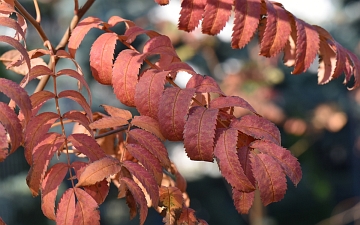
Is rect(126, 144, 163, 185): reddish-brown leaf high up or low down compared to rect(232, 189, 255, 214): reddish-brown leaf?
up

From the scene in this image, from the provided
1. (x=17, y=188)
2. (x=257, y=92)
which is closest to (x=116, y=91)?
(x=257, y=92)

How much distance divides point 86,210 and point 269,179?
0.24m

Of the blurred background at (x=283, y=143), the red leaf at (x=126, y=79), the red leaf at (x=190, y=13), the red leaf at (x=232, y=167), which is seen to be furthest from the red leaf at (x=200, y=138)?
the blurred background at (x=283, y=143)

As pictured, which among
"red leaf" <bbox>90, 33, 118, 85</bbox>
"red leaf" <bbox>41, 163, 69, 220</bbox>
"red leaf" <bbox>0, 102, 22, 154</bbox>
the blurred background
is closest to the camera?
"red leaf" <bbox>0, 102, 22, 154</bbox>

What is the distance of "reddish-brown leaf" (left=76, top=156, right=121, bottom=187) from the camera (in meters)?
0.69

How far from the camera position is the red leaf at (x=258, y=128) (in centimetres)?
73

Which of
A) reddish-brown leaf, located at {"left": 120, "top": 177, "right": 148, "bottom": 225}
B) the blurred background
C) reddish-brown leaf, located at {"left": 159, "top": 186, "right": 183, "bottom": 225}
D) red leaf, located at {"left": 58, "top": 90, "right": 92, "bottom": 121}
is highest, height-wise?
red leaf, located at {"left": 58, "top": 90, "right": 92, "bottom": 121}

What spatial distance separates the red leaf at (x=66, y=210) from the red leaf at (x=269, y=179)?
24 cm

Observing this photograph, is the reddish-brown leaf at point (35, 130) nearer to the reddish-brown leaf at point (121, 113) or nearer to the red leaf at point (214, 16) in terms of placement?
the reddish-brown leaf at point (121, 113)

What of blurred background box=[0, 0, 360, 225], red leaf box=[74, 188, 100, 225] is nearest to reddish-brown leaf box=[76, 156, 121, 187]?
red leaf box=[74, 188, 100, 225]

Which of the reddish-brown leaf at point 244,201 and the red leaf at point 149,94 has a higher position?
the red leaf at point 149,94

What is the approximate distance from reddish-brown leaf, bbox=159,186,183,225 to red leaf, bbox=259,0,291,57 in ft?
0.90

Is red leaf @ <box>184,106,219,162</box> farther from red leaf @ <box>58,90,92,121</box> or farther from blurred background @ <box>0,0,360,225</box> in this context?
blurred background @ <box>0,0,360,225</box>

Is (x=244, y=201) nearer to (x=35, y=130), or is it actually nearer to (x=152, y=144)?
(x=152, y=144)
